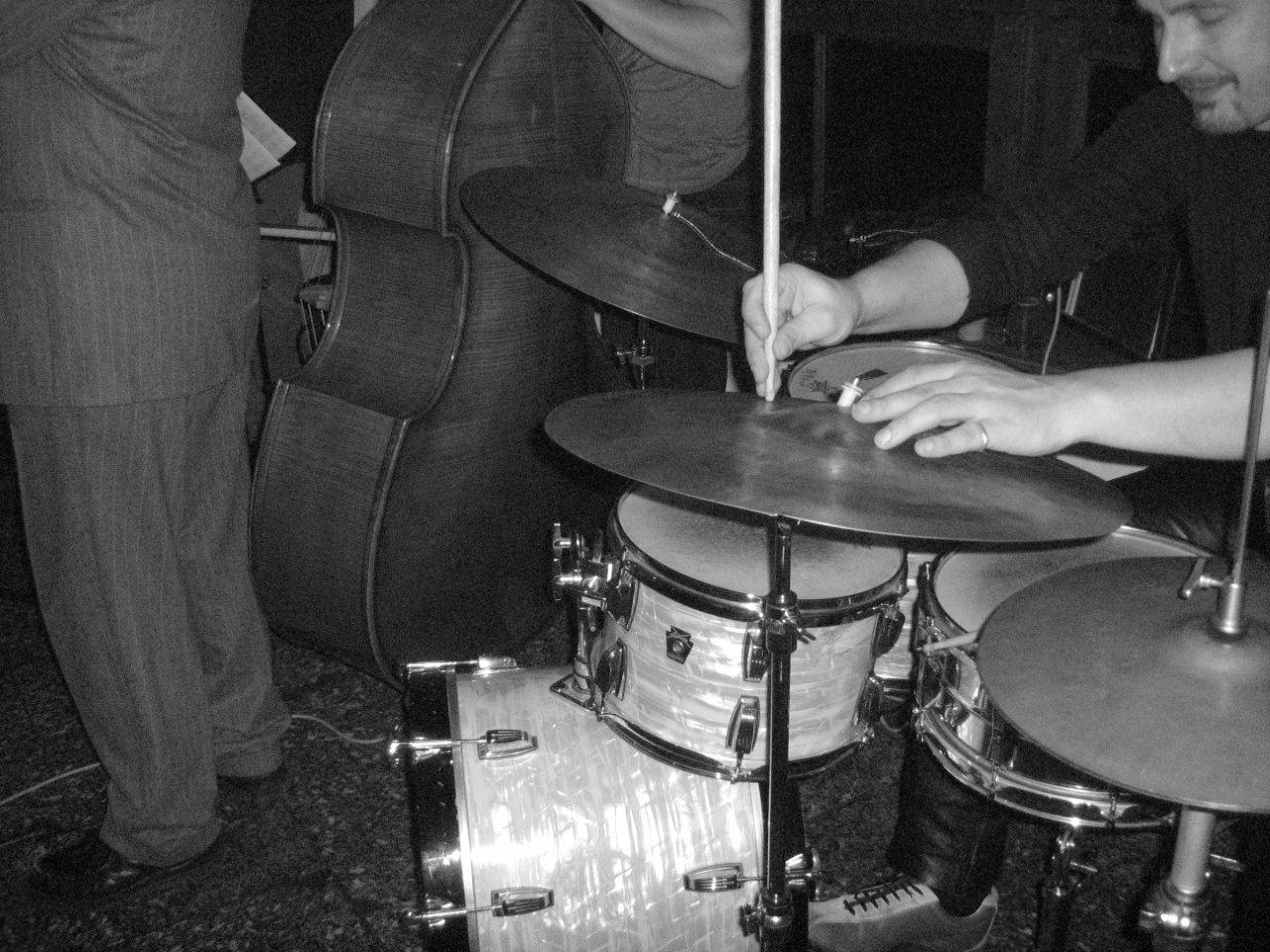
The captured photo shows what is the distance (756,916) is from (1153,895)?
50cm

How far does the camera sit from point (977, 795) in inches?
65.1

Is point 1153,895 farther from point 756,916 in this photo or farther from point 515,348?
point 515,348

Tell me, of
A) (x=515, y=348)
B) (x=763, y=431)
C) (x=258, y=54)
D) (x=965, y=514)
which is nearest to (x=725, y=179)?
(x=515, y=348)

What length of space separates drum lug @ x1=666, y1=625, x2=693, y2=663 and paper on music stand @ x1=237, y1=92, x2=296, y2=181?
3.98 ft

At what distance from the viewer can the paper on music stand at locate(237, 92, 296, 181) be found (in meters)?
2.03

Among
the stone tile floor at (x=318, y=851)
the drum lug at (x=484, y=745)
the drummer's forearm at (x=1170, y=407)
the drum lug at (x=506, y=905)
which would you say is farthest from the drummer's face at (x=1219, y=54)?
the drum lug at (x=506, y=905)

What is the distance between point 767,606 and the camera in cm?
128

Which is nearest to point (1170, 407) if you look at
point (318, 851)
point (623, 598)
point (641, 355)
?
point (623, 598)

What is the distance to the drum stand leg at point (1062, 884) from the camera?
53.6 inches

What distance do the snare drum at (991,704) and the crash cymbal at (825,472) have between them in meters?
0.17

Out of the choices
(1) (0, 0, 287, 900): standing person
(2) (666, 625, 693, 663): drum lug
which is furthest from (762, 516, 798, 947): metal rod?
(1) (0, 0, 287, 900): standing person

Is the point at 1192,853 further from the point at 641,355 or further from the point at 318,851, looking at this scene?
the point at 318,851

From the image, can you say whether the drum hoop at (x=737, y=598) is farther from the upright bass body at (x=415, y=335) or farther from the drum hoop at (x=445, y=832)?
the upright bass body at (x=415, y=335)

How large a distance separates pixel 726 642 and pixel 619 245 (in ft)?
2.22
